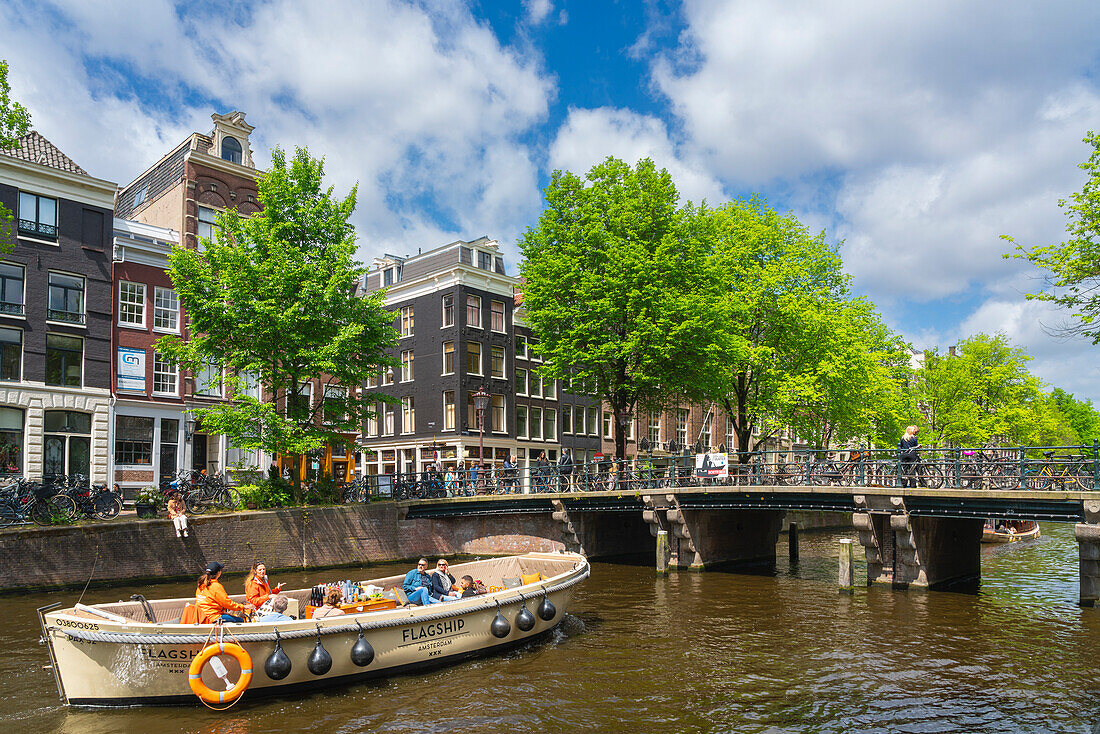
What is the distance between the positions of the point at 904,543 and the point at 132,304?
2989 centimetres

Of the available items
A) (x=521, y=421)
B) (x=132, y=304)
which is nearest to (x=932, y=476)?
(x=521, y=421)

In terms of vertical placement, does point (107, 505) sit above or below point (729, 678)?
above

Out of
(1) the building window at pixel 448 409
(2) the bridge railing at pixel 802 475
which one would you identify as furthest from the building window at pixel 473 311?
(2) the bridge railing at pixel 802 475

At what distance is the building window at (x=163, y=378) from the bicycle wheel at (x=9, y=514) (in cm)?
1009

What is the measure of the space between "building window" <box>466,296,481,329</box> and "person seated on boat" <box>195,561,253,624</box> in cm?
3080

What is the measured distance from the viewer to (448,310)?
140 feet

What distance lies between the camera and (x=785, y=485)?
899 inches

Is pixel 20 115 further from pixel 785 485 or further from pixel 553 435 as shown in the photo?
pixel 553 435

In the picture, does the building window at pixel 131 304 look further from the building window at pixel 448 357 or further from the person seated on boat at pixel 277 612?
the person seated on boat at pixel 277 612

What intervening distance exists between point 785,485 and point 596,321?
35.6 feet

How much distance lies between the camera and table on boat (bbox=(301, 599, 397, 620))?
13.1 m

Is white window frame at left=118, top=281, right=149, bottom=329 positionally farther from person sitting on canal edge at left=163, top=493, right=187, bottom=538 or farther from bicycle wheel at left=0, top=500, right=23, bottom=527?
bicycle wheel at left=0, top=500, right=23, bottom=527

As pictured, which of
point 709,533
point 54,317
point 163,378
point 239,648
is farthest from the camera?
point 163,378

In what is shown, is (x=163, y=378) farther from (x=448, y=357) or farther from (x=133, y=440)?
(x=448, y=357)
